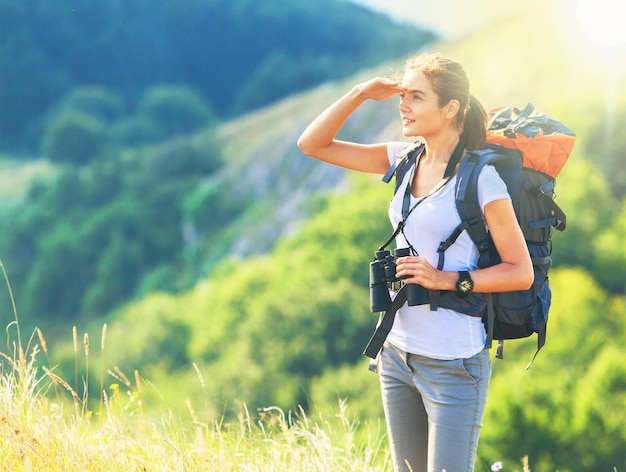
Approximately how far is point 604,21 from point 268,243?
33520 mm

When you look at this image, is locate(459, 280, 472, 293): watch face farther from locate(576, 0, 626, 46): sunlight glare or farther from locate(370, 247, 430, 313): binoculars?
locate(576, 0, 626, 46): sunlight glare

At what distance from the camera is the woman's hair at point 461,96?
2.41m

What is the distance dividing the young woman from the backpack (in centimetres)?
3

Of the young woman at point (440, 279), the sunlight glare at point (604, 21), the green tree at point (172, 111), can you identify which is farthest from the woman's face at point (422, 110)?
the green tree at point (172, 111)

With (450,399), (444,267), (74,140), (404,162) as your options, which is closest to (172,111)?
(74,140)

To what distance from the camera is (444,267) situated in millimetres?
2340

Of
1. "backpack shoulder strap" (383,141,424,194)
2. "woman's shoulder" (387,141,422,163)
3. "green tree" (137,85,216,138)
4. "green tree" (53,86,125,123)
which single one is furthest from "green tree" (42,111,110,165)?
"backpack shoulder strap" (383,141,424,194)

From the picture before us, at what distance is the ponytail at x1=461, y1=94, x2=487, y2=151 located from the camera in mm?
2412

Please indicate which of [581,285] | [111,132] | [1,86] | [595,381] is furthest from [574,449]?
[1,86]

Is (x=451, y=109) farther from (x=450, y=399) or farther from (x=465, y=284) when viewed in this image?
(x=450, y=399)

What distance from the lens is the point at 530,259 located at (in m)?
2.27

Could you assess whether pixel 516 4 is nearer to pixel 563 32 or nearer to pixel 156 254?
pixel 563 32

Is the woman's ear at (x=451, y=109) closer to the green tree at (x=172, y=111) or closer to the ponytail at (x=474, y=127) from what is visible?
the ponytail at (x=474, y=127)

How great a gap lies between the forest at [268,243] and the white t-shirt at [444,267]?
1.23m
